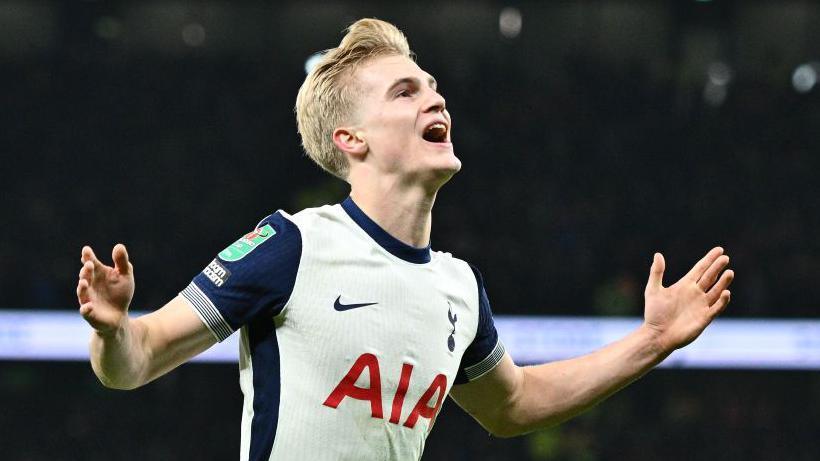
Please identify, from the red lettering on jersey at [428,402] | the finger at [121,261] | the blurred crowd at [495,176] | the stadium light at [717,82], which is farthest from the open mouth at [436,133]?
the stadium light at [717,82]

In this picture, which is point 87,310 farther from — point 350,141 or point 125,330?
point 350,141

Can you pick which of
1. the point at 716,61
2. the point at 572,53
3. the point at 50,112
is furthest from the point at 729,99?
the point at 50,112

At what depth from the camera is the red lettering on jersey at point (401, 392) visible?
225 centimetres

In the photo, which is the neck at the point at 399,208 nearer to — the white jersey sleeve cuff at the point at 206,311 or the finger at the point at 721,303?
the white jersey sleeve cuff at the point at 206,311

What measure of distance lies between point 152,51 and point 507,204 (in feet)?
10.3

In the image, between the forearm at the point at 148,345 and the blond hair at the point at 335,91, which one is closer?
the forearm at the point at 148,345

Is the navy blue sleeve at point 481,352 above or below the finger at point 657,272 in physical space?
below

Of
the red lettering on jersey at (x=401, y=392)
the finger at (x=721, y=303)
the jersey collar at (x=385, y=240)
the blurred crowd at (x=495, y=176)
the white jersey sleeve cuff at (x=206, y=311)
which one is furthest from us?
the blurred crowd at (x=495, y=176)

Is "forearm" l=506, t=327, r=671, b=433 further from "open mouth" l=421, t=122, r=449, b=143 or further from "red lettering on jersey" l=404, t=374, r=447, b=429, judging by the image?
"open mouth" l=421, t=122, r=449, b=143

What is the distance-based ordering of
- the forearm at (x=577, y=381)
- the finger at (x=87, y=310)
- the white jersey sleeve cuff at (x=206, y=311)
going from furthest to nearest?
1. the forearm at (x=577, y=381)
2. the white jersey sleeve cuff at (x=206, y=311)
3. the finger at (x=87, y=310)

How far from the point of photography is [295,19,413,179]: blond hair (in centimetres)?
249

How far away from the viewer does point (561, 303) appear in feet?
28.9

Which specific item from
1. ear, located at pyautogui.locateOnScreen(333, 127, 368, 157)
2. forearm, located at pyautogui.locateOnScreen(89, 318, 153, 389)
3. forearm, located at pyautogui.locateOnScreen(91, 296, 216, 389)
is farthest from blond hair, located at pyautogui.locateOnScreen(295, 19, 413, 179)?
forearm, located at pyautogui.locateOnScreen(89, 318, 153, 389)

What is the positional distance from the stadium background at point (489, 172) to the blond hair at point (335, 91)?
6196 mm
